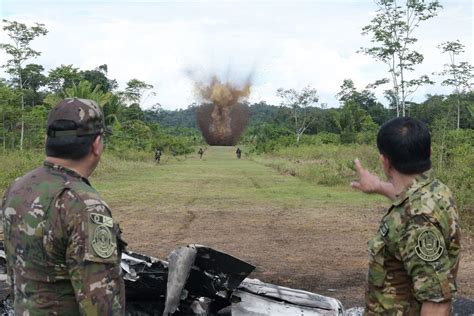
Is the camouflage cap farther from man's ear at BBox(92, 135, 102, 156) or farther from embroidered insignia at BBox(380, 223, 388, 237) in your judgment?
embroidered insignia at BBox(380, 223, 388, 237)

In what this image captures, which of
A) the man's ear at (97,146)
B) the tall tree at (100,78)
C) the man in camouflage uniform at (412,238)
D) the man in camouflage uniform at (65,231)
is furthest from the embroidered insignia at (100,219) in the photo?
the tall tree at (100,78)

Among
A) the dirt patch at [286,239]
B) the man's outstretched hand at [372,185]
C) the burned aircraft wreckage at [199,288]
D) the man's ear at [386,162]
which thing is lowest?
the dirt patch at [286,239]

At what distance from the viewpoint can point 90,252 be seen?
2.04 m

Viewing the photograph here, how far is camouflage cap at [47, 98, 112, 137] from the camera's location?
2.20 m

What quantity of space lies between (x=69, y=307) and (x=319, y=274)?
598 centimetres

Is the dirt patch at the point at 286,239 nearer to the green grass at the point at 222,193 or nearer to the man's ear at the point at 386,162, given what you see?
the green grass at the point at 222,193

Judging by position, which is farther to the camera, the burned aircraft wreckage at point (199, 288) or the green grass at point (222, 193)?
the green grass at point (222, 193)

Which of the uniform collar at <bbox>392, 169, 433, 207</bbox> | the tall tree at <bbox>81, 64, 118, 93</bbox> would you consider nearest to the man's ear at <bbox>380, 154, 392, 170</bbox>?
the uniform collar at <bbox>392, 169, 433, 207</bbox>

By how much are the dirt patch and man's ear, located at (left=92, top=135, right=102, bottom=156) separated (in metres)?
Result: 4.58

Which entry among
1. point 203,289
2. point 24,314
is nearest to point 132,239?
point 203,289

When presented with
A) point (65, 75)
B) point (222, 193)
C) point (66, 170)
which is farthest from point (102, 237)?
point (65, 75)

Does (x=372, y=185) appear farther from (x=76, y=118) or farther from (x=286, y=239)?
(x=286, y=239)

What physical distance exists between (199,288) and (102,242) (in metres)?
1.93

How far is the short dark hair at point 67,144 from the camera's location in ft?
7.19
